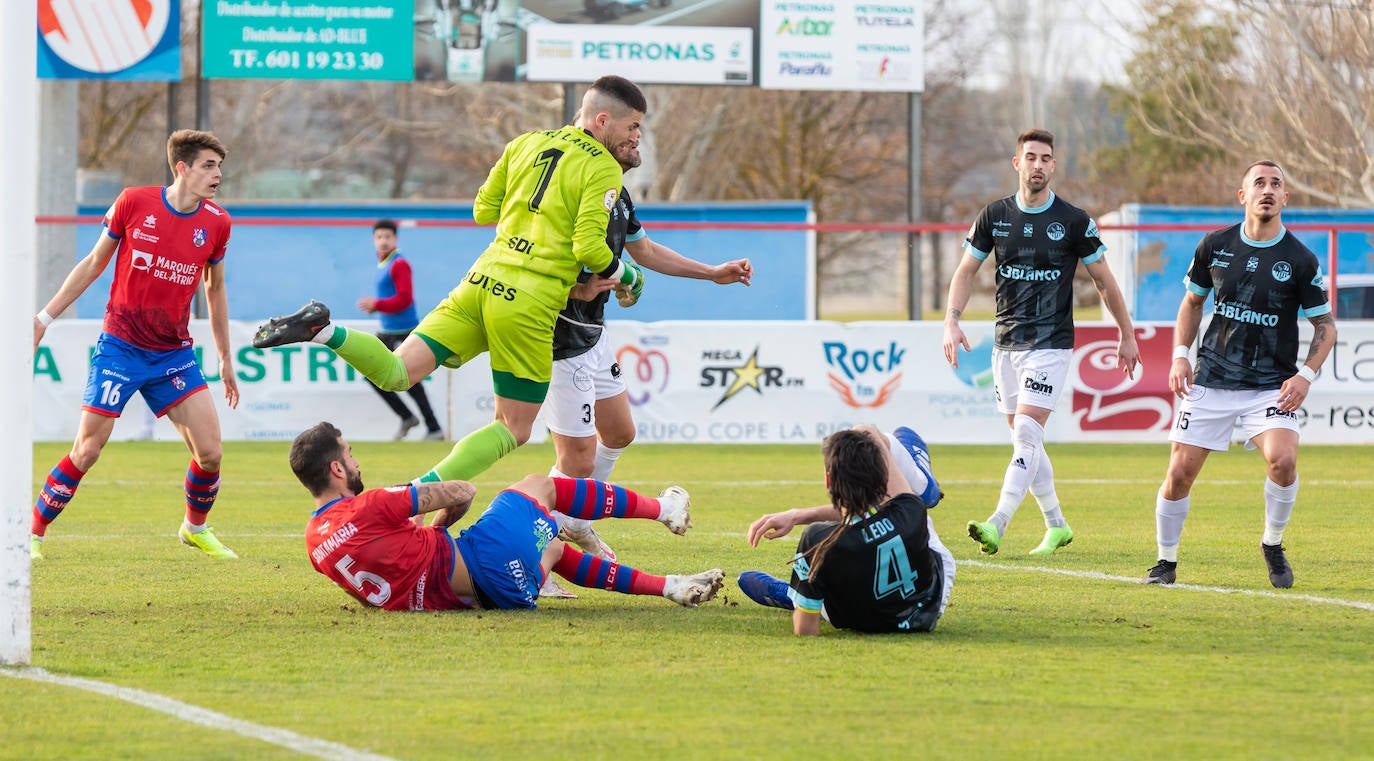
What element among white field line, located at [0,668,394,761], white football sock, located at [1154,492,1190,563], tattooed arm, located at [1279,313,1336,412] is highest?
tattooed arm, located at [1279,313,1336,412]

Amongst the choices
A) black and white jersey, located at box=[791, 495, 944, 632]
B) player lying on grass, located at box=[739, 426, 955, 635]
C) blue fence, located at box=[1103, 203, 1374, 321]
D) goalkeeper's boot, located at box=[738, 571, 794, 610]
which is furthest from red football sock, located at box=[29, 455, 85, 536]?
blue fence, located at box=[1103, 203, 1374, 321]

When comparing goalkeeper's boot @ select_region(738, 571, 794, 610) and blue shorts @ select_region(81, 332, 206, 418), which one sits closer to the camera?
goalkeeper's boot @ select_region(738, 571, 794, 610)

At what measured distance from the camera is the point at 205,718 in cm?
452

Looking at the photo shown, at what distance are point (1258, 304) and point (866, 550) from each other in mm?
2691

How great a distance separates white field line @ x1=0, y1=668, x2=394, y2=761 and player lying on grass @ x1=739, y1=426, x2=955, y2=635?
2024mm

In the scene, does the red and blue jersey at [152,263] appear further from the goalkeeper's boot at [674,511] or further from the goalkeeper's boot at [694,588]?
the goalkeeper's boot at [694,588]

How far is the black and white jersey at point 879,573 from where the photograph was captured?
5633mm

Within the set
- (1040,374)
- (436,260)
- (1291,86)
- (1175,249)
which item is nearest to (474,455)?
(1040,374)

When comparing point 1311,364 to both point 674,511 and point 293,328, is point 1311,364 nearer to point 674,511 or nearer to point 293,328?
point 674,511

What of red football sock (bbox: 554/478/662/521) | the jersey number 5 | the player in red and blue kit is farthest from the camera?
the player in red and blue kit

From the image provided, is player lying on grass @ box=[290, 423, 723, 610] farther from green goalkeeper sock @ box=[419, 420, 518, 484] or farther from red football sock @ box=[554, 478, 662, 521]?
green goalkeeper sock @ box=[419, 420, 518, 484]

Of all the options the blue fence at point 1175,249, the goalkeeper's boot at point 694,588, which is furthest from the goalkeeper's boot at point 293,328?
the blue fence at point 1175,249

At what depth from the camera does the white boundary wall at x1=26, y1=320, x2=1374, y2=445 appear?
15.4m

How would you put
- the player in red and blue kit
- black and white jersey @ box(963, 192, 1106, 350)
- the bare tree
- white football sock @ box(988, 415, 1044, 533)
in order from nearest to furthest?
the player in red and blue kit < white football sock @ box(988, 415, 1044, 533) < black and white jersey @ box(963, 192, 1106, 350) < the bare tree
